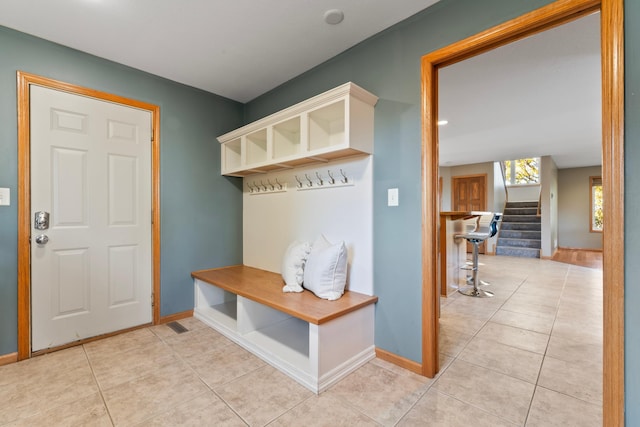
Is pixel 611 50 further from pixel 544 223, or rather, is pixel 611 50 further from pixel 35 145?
pixel 544 223

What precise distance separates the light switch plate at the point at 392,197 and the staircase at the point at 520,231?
660 cm

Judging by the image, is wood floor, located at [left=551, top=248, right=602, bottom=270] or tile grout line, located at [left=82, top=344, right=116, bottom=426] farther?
wood floor, located at [left=551, top=248, right=602, bottom=270]

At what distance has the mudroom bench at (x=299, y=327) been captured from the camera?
174 centimetres

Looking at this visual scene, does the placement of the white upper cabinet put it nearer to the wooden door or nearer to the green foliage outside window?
the wooden door

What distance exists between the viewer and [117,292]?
8.05ft

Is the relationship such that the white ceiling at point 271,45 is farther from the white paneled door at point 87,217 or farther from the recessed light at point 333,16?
the white paneled door at point 87,217

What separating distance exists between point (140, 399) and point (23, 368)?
3.44 feet

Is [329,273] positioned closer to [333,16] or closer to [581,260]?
[333,16]

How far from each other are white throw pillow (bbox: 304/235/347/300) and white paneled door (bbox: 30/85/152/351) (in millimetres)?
1656

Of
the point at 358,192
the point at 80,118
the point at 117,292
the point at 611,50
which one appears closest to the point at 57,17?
the point at 80,118

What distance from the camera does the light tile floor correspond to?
147cm

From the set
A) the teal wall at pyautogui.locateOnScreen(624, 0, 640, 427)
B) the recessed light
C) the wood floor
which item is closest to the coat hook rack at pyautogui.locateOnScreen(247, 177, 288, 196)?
the recessed light

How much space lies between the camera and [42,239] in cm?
211

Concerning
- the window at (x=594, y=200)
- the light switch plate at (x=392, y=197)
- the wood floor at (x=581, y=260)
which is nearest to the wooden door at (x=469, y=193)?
the wood floor at (x=581, y=260)
